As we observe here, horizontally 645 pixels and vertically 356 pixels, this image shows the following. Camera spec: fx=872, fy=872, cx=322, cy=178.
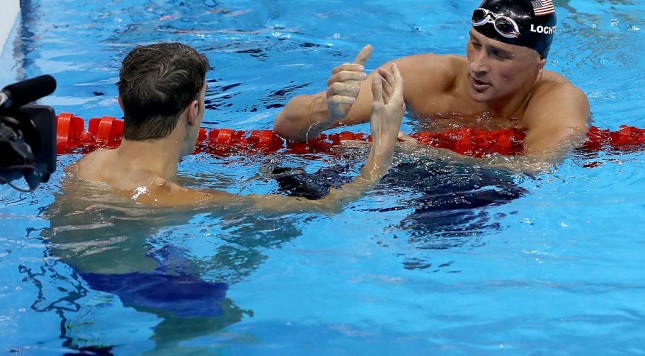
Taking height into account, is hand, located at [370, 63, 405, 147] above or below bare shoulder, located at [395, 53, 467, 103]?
above

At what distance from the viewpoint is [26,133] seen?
2.17 m

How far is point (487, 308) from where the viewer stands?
3273mm

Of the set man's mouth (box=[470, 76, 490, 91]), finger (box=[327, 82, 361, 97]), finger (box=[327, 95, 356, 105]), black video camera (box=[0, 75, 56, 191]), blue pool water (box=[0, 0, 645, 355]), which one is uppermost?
black video camera (box=[0, 75, 56, 191])

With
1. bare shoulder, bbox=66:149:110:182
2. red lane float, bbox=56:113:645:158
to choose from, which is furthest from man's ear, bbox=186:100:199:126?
red lane float, bbox=56:113:645:158

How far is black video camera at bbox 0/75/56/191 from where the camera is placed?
6.77 feet

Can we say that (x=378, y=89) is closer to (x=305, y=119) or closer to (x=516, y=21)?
(x=305, y=119)

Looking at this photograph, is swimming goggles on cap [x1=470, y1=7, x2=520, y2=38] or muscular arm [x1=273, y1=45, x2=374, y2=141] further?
swimming goggles on cap [x1=470, y1=7, x2=520, y2=38]

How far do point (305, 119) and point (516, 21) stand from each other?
118 centimetres

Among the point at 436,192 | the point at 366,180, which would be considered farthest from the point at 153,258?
the point at 436,192

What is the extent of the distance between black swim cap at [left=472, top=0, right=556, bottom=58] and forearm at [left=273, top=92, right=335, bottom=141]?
3.02ft

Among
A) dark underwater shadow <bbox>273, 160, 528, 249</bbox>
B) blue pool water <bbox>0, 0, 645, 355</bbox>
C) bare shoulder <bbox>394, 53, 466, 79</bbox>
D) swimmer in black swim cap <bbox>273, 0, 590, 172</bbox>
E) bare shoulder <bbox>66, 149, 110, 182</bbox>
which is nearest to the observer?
blue pool water <bbox>0, 0, 645, 355</bbox>

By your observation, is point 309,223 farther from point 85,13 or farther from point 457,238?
point 85,13

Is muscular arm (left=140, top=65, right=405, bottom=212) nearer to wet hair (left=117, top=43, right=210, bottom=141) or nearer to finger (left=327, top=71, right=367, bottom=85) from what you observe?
finger (left=327, top=71, right=367, bottom=85)

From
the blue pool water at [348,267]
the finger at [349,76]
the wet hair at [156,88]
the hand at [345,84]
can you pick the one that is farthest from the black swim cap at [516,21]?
the wet hair at [156,88]
